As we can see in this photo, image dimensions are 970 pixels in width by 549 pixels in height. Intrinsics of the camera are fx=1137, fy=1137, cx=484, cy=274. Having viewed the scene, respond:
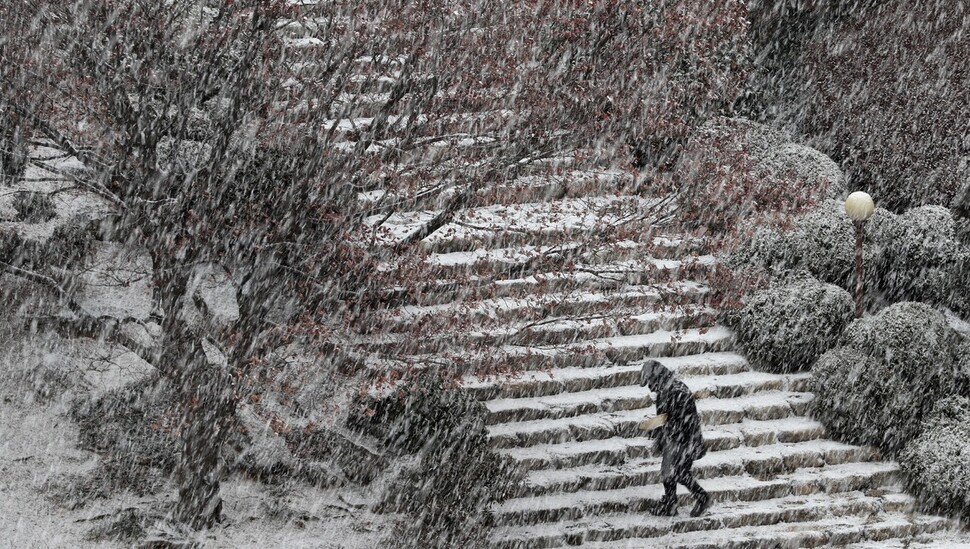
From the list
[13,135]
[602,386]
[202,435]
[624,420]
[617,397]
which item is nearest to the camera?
[13,135]

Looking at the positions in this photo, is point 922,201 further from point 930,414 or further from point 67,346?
point 67,346

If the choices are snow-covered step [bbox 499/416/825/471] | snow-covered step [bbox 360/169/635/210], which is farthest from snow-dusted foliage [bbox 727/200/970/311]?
snow-covered step [bbox 499/416/825/471]

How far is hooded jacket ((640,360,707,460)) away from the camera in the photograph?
10188mm

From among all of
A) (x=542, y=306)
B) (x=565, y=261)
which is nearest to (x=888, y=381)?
(x=542, y=306)

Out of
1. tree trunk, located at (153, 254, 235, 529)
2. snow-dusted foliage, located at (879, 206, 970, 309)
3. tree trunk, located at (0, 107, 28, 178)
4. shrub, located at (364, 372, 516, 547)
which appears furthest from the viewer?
snow-dusted foliage, located at (879, 206, 970, 309)

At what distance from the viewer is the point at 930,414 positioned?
12.1m

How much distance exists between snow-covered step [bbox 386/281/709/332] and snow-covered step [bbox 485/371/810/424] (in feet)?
2.83

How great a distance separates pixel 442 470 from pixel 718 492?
2988mm

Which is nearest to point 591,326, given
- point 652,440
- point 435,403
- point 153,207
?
point 652,440

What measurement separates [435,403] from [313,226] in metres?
2.11

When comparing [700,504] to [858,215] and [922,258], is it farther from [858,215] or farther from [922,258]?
[922,258]

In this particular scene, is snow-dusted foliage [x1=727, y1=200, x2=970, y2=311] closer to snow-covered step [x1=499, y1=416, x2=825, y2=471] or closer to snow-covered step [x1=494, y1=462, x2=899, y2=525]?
snow-covered step [x1=499, y1=416, x2=825, y2=471]

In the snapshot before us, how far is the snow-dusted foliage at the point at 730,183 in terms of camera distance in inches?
428

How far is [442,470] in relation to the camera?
32.7 feet
